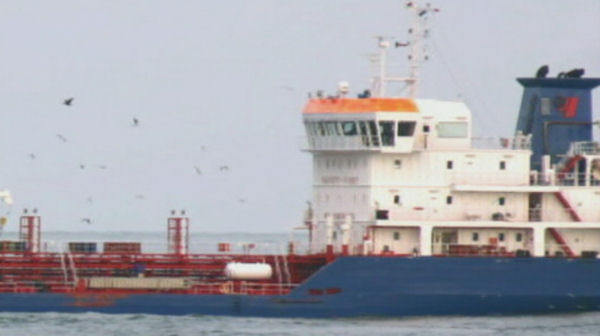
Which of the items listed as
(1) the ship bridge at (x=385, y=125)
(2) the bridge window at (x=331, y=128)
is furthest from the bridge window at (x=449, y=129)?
(2) the bridge window at (x=331, y=128)

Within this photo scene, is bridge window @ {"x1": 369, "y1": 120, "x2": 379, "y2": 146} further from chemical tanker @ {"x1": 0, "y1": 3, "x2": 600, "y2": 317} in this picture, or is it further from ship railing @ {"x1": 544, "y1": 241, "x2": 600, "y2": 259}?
ship railing @ {"x1": 544, "y1": 241, "x2": 600, "y2": 259}

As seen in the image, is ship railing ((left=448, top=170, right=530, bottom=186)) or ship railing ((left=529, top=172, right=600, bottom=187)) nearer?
ship railing ((left=448, top=170, right=530, bottom=186))

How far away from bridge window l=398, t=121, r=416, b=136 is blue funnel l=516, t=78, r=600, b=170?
15.4 ft

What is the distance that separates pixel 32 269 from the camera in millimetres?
48812

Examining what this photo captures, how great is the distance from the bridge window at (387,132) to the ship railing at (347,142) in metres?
0.20

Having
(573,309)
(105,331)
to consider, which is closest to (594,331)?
(573,309)

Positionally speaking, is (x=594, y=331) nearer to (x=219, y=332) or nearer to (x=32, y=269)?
(x=219, y=332)

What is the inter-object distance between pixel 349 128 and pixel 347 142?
37 cm

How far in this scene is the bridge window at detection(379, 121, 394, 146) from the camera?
47.8m

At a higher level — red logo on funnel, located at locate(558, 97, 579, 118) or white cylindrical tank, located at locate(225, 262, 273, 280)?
red logo on funnel, located at locate(558, 97, 579, 118)

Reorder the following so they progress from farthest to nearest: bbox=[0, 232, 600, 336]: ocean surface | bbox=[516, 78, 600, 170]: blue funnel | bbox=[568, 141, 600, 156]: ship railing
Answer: bbox=[516, 78, 600, 170]: blue funnel < bbox=[568, 141, 600, 156]: ship railing < bbox=[0, 232, 600, 336]: ocean surface

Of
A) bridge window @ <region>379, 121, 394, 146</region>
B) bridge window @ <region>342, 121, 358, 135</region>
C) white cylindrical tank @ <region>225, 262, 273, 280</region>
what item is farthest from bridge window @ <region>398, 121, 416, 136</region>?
white cylindrical tank @ <region>225, 262, 273, 280</region>

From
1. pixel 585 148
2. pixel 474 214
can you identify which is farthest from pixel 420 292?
pixel 585 148

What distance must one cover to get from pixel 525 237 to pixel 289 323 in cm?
664
